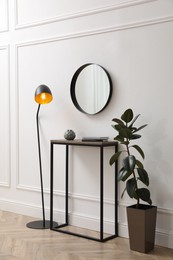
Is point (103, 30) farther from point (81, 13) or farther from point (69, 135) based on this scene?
point (69, 135)

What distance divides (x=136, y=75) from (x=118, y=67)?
24cm

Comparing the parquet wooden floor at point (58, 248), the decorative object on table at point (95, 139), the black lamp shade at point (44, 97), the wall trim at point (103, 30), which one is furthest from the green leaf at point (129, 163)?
the wall trim at point (103, 30)

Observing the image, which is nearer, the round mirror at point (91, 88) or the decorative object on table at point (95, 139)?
the decorative object on table at point (95, 139)

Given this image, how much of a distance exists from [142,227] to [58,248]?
83cm

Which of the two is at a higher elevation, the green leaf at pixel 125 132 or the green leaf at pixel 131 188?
the green leaf at pixel 125 132

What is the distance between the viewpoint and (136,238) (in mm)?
3602

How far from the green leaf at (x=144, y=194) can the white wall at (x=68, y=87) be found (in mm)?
254

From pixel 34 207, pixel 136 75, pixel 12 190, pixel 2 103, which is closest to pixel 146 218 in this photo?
pixel 136 75

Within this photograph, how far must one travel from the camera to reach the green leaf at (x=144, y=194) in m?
3.57

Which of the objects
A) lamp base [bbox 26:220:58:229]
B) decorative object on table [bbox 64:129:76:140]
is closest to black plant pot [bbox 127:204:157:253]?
decorative object on table [bbox 64:129:76:140]

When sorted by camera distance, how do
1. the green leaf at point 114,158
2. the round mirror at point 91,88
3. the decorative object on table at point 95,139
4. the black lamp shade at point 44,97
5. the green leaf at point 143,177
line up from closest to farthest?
the green leaf at point 143,177, the green leaf at point 114,158, the decorative object on table at point 95,139, the round mirror at point 91,88, the black lamp shade at point 44,97

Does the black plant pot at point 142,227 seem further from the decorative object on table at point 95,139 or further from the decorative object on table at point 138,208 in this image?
the decorative object on table at point 95,139

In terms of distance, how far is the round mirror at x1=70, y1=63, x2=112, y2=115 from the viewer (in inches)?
164

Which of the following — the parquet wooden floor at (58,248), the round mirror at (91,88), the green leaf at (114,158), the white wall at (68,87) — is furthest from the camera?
the round mirror at (91,88)
